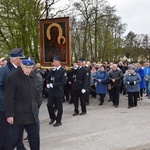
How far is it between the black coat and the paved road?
5.45 feet

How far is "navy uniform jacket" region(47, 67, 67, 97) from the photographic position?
8.16 meters

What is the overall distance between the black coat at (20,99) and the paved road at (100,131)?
166cm

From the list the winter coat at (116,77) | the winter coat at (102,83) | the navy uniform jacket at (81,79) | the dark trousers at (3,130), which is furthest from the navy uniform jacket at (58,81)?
the winter coat at (102,83)

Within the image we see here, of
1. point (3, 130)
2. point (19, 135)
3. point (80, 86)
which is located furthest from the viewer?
point (80, 86)

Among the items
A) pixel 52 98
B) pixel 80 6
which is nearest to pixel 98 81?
pixel 52 98

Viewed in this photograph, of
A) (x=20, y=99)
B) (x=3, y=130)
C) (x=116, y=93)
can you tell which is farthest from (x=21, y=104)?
(x=116, y=93)

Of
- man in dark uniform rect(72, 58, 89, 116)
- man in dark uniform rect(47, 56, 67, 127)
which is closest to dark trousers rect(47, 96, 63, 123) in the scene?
man in dark uniform rect(47, 56, 67, 127)

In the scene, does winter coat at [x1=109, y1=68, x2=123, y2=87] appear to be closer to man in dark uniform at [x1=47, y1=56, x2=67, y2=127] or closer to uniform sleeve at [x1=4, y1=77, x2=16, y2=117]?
man in dark uniform at [x1=47, y1=56, x2=67, y2=127]

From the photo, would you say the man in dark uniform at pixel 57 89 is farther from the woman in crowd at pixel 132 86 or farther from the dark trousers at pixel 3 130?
the woman in crowd at pixel 132 86

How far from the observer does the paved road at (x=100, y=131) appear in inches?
240

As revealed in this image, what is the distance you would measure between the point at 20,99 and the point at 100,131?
3165 mm

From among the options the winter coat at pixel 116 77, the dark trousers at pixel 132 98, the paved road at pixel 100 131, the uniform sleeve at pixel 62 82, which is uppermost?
the uniform sleeve at pixel 62 82

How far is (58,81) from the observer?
8.27 meters

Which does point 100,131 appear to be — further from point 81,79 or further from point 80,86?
point 81,79
